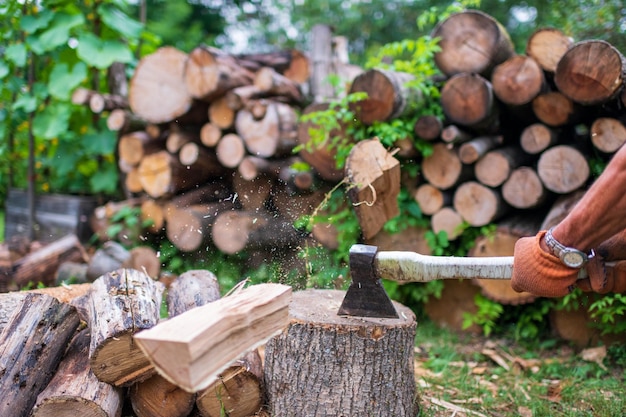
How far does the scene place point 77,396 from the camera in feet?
6.82

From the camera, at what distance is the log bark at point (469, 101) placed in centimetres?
329

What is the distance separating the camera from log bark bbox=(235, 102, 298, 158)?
4.25 m

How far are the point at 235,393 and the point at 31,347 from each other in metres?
0.87

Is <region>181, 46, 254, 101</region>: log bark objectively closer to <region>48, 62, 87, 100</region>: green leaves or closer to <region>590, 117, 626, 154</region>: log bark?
<region>48, 62, 87, 100</region>: green leaves

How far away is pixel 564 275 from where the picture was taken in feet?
6.36

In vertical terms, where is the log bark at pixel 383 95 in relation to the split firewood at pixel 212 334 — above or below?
above

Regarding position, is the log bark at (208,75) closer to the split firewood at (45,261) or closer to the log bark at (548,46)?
the split firewood at (45,261)

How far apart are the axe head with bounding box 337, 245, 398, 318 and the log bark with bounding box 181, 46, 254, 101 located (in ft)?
8.24

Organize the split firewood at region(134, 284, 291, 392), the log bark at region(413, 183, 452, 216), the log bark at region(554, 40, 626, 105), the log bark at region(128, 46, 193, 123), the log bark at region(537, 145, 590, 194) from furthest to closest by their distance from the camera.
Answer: the log bark at region(128, 46, 193, 123), the log bark at region(413, 183, 452, 216), the log bark at region(537, 145, 590, 194), the log bark at region(554, 40, 626, 105), the split firewood at region(134, 284, 291, 392)

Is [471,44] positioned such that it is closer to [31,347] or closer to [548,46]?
[548,46]

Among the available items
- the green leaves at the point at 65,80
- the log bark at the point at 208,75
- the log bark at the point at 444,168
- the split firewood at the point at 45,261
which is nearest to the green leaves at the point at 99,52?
the green leaves at the point at 65,80

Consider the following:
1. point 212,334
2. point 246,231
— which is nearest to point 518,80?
point 246,231

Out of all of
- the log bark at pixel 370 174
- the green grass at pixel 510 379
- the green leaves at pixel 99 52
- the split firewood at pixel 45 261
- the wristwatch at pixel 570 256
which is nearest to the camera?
the wristwatch at pixel 570 256

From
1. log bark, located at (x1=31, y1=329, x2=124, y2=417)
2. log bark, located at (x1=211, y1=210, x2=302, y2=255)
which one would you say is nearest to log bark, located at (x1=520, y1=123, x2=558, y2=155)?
log bark, located at (x1=211, y1=210, x2=302, y2=255)
